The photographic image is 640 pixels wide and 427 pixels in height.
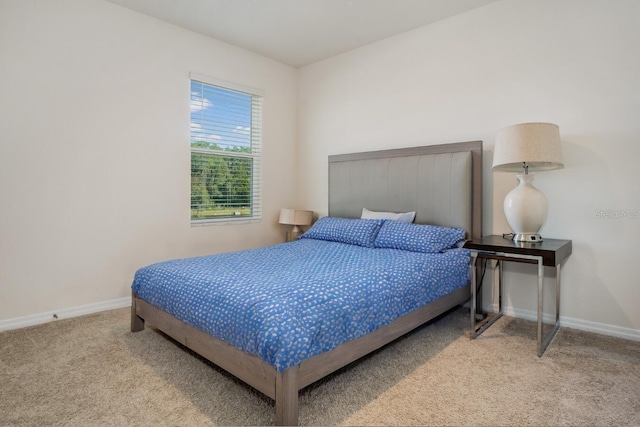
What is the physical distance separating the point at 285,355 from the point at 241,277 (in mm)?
656

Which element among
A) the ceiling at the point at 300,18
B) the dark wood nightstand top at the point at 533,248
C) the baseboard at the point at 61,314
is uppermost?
the ceiling at the point at 300,18

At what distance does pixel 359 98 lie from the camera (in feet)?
12.6

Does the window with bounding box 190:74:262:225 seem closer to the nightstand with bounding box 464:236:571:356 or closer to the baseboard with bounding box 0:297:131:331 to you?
the baseboard with bounding box 0:297:131:331

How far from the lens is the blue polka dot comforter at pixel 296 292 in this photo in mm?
1494

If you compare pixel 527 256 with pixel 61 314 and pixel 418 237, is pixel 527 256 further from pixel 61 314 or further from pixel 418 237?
pixel 61 314

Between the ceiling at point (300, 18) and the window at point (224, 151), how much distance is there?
52 cm

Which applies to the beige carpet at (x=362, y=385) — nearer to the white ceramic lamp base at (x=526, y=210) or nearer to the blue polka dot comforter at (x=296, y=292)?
the blue polka dot comforter at (x=296, y=292)

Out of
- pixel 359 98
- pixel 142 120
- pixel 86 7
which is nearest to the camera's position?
pixel 86 7

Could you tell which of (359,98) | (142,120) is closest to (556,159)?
(359,98)

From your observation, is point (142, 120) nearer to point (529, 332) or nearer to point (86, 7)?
point (86, 7)

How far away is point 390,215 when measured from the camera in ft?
10.9

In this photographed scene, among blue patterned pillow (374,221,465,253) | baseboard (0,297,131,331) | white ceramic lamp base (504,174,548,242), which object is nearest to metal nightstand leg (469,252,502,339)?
blue patterned pillow (374,221,465,253)

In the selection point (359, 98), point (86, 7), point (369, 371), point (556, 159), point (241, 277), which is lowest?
point (369, 371)

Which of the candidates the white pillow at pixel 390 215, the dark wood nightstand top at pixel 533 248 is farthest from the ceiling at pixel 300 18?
the dark wood nightstand top at pixel 533 248
